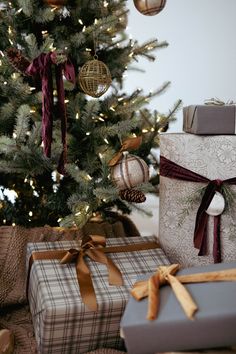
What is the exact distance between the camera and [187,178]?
→ 4.99 feet

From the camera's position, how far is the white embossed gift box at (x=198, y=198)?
147 centimetres

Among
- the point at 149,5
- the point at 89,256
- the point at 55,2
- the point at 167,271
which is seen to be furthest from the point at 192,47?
the point at 167,271

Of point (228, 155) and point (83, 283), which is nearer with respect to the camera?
point (83, 283)

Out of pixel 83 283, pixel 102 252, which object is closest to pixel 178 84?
pixel 102 252

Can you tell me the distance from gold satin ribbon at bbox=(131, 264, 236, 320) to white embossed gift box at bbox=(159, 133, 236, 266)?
13.7 inches

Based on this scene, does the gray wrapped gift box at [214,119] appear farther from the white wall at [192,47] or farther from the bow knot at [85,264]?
the white wall at [192,47]

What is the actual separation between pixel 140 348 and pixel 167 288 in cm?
15

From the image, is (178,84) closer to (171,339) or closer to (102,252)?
(102,252)

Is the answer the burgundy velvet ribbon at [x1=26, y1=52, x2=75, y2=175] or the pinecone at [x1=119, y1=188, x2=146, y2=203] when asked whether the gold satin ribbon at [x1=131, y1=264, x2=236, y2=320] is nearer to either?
the pinecone at [x1=119, y1=188, x2=146, y2=203]

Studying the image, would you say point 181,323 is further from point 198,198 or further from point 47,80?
point 47,80

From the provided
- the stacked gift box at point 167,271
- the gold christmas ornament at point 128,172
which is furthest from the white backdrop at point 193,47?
A: the gold christmas ornament at point 128,172

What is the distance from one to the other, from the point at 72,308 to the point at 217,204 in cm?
54

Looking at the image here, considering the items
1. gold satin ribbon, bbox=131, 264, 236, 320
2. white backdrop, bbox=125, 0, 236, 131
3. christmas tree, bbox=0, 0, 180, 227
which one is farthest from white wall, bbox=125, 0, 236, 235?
gold satin ribbon, bbox=131, 264, 236, 320

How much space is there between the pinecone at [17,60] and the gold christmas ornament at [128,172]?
1.39ft
